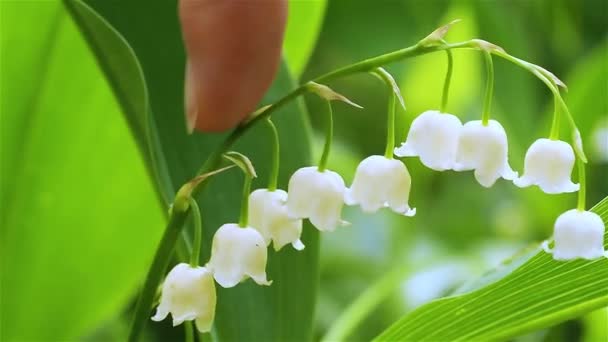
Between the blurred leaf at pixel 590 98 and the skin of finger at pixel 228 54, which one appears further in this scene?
the blurred leaf at pixel 590 98

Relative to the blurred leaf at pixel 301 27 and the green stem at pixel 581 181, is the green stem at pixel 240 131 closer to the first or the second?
the green stem at pixel 581 181

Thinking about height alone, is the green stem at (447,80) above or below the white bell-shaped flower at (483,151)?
above

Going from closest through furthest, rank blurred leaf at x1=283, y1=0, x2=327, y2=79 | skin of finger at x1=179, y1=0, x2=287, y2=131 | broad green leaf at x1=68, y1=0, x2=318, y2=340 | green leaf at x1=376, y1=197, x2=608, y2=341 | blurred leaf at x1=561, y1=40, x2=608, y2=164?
skin of finger at x1=179, y1=0, x2=287, y2=131 < green leaf at x1=376, y1=197, x2=608, y2=341 < broad green leaf at x1=68, y1=0, x2=318, y2=340 < blurred leaf at x1=283, y1=0, x2=327, y2=79 < blurred leaf at x1=561, y1=40, x2=608, y2=164

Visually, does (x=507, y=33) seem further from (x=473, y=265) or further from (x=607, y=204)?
(x=607, y=204)

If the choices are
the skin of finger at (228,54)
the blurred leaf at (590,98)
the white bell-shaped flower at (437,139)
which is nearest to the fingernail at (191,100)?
the skin of finger at (228,54)

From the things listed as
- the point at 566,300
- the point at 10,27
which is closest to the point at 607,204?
the point at 566,300

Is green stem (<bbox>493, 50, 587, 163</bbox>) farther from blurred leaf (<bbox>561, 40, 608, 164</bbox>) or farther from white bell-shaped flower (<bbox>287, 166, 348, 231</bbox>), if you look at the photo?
blurred leaf (<bbox>561, 40, 608, 164</bbox>)

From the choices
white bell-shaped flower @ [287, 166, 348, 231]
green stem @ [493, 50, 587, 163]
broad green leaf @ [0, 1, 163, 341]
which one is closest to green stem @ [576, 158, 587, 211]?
green stem @ [493, 50, 587, 163]
